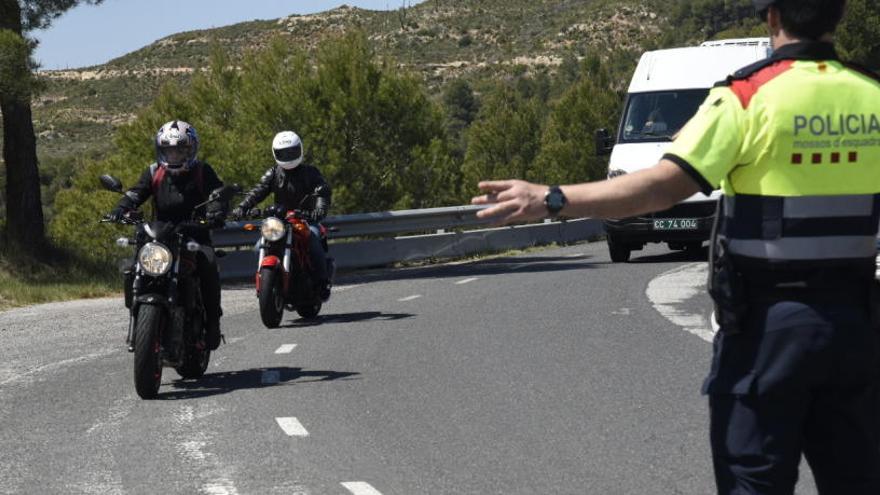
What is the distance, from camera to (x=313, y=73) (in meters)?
48.1

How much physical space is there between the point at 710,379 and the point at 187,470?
414 cm

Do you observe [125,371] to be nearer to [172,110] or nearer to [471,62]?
[172,110]

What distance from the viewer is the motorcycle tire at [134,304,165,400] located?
32.2ft

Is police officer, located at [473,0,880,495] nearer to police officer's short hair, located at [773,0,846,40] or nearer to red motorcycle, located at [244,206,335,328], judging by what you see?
police officer's short hair, located at [773,0,846,40]

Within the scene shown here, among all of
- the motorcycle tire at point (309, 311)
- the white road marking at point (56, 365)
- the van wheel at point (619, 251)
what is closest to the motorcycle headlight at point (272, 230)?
the motorcycle tire at point (309, 311)

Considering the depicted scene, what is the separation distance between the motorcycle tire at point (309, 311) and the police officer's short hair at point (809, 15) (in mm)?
11340

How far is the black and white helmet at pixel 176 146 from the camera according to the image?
10570 millimetres

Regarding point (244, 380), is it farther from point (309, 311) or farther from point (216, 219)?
point (309, 311)

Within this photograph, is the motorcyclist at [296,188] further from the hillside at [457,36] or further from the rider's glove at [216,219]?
the hillside at [457,36]

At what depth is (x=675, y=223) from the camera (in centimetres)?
2105

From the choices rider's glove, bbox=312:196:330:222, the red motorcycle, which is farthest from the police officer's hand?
rider's glove, bbox=312:196:330:222

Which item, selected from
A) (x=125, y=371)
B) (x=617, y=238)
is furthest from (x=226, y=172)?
(x=125, y=371)

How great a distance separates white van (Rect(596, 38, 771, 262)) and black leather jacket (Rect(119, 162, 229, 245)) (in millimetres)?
10963

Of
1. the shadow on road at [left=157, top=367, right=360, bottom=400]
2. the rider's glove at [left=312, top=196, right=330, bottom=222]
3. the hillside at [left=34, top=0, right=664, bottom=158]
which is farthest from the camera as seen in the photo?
the hillside at [left=34, top=0, right=664, bottom=158]
